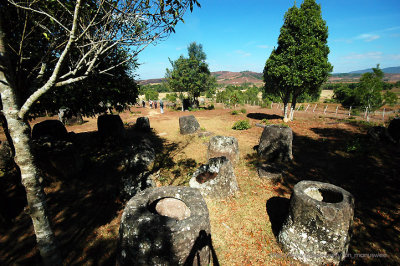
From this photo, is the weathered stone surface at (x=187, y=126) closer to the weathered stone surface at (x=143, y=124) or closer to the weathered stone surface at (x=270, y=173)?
the weathered stone surface at (x=143, y=124)

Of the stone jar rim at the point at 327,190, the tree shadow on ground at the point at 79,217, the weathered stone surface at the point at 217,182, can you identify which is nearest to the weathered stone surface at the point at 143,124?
the tree shadow on ground at the point at 79,217

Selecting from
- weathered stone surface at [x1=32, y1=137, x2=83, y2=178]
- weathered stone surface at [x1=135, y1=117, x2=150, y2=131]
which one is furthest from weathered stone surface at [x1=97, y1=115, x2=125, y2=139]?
weathered stone surface at [x1=32, y1=137, x2=83, y2=178]

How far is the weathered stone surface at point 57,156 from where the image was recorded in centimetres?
724

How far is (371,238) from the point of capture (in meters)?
4.82

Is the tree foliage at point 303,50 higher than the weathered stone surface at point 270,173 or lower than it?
higher

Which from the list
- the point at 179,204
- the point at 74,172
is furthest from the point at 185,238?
the point at 74,172

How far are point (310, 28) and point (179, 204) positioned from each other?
16.9m

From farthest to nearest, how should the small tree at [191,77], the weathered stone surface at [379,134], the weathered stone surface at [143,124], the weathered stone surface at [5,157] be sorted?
the small tree at [191,77], the weathered stone surface at [143,124], the weathered stone surface at [379,134], the weathered stone surface at [5,157]

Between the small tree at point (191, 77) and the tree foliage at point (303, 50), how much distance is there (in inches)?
577

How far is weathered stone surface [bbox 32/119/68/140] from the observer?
895 centimetres

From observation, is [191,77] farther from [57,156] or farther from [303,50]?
Answer: [57,156]

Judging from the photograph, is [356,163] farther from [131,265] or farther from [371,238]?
[131,265]

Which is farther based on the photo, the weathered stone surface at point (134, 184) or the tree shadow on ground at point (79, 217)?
the weathered stone surface at point (134, 184)

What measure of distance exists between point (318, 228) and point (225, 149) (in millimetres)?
5546
